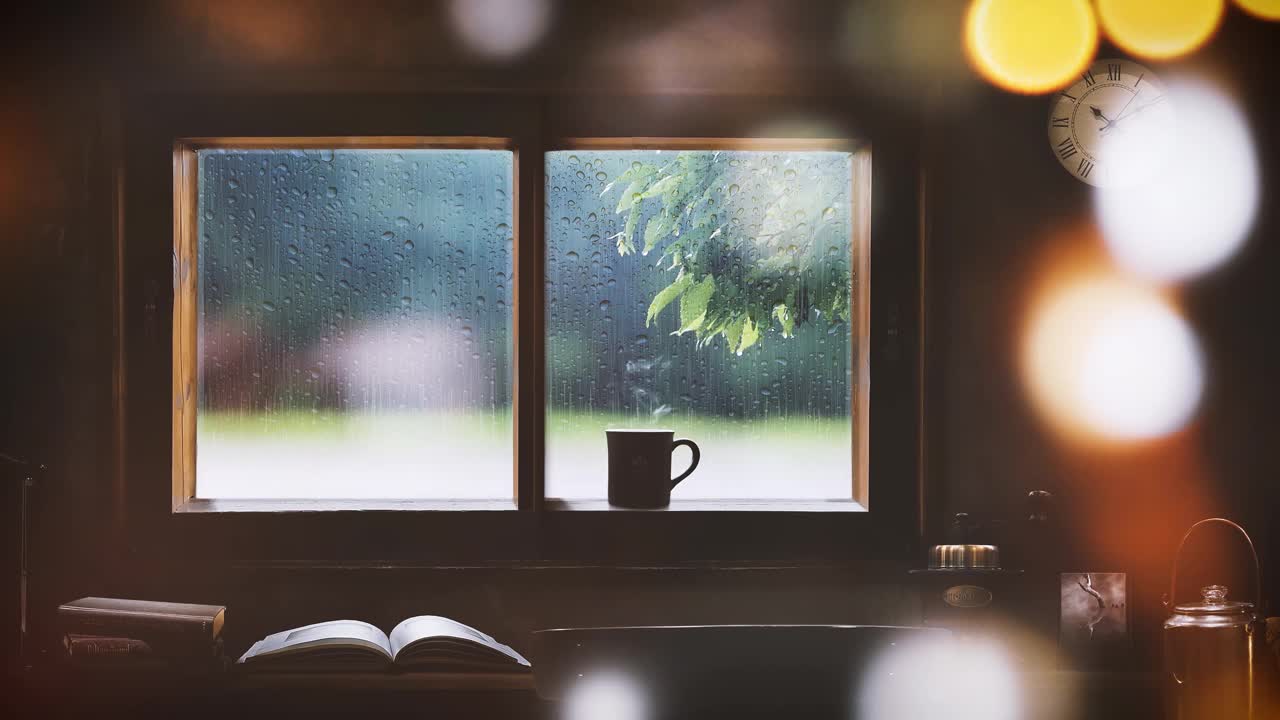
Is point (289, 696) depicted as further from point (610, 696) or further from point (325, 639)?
point (610, 696)

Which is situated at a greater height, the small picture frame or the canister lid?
the canister lid

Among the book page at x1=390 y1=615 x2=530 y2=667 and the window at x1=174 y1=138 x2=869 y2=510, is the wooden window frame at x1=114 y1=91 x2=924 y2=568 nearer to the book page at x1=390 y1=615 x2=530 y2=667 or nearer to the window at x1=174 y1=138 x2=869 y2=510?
the window at x1=174 y1=138 x2=869 y2=510

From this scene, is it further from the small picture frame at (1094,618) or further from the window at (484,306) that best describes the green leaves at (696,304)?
the small picture frame at (1094,618)

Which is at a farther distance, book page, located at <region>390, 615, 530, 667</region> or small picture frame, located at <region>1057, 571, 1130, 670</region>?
small picture frame, located at <region>1057, 571, 1130, 670</region>

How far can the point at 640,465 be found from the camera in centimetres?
181

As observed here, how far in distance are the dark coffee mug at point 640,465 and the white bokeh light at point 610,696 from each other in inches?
18.4

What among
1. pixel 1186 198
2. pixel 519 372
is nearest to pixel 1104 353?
pixel 1186 198

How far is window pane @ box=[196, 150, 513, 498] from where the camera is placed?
1.86 meters

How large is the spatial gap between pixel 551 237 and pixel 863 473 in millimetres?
813

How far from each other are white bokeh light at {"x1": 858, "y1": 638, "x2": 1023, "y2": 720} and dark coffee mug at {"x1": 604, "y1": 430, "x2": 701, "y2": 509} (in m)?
0.57

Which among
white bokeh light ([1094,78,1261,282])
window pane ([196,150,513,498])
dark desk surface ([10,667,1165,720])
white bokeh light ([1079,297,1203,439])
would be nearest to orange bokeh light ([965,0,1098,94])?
white bokeh light ([1094,78,1261,282])

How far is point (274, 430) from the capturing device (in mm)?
1861

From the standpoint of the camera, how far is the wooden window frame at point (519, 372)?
1778mm

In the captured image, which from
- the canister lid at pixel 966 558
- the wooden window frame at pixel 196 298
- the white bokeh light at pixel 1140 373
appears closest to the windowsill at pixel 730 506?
the wooden window frame at pixel 196 298
